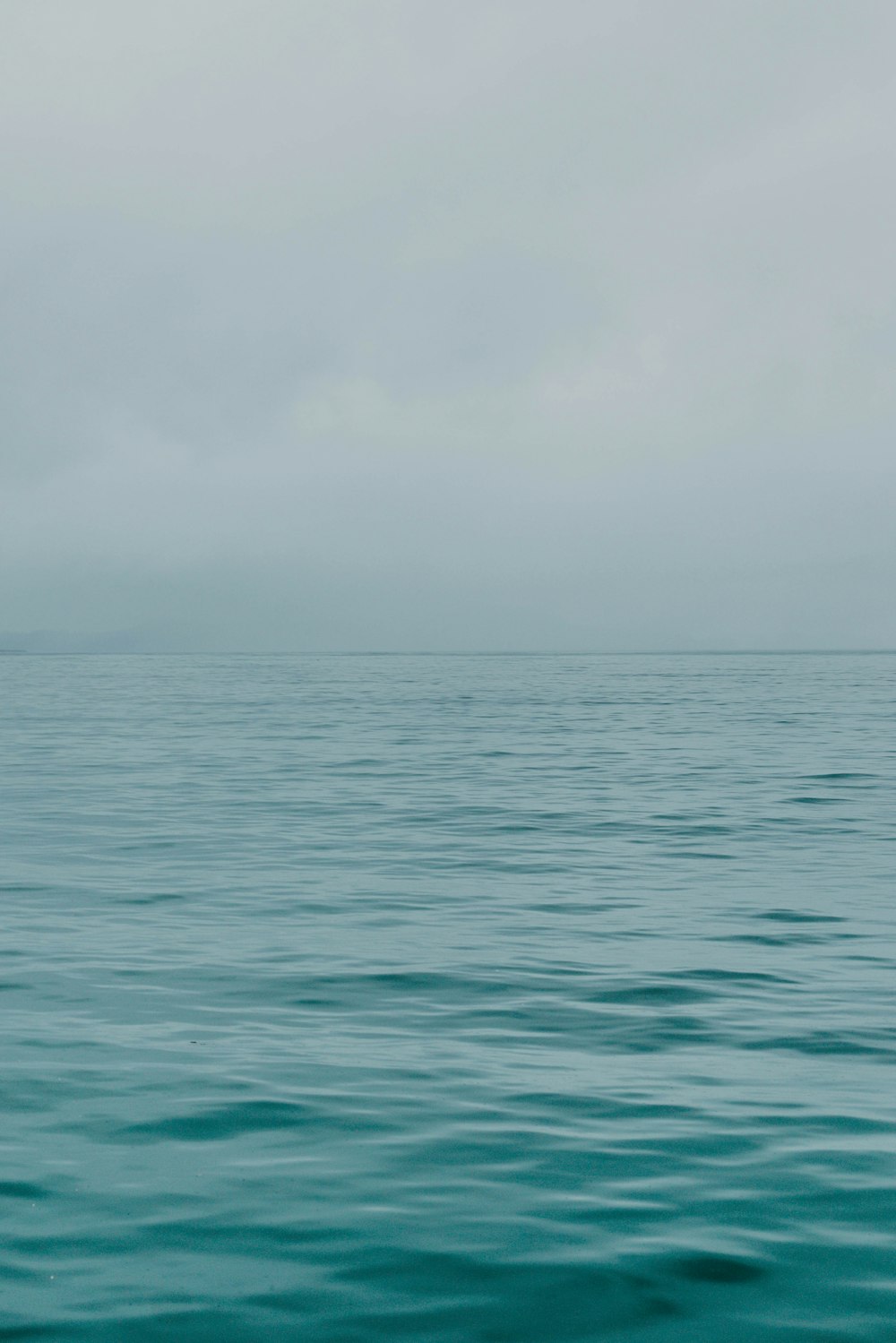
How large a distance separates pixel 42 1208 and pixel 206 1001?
4649mm

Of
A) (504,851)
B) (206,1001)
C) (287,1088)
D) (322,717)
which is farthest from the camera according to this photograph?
(322,717)

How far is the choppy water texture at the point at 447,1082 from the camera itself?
660cm

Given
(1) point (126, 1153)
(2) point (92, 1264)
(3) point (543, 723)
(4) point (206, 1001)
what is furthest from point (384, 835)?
(3) point (543, 723)

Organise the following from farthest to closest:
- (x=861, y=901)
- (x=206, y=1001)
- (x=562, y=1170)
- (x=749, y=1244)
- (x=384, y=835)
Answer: (x=384, y=835) < (x=861, y=901) < (x=206, y=1001) < (x=562, y=1170) < (x=749, y=1244)

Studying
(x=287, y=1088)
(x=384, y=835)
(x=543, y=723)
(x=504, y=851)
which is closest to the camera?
(x=287, y=1088)

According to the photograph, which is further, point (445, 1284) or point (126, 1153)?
point (126, 1153)

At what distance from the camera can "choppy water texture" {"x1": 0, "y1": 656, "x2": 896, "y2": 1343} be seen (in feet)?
21.7

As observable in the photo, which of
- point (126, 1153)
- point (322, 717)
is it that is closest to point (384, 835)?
point (126, 1153)

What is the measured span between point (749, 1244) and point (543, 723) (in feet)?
184

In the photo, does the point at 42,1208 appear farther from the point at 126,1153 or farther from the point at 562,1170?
the point at 562,1170

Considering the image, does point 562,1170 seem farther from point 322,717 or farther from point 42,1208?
point 322,717

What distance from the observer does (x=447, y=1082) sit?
32.0ft

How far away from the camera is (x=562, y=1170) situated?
804 cm

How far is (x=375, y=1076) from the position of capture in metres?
9.95
